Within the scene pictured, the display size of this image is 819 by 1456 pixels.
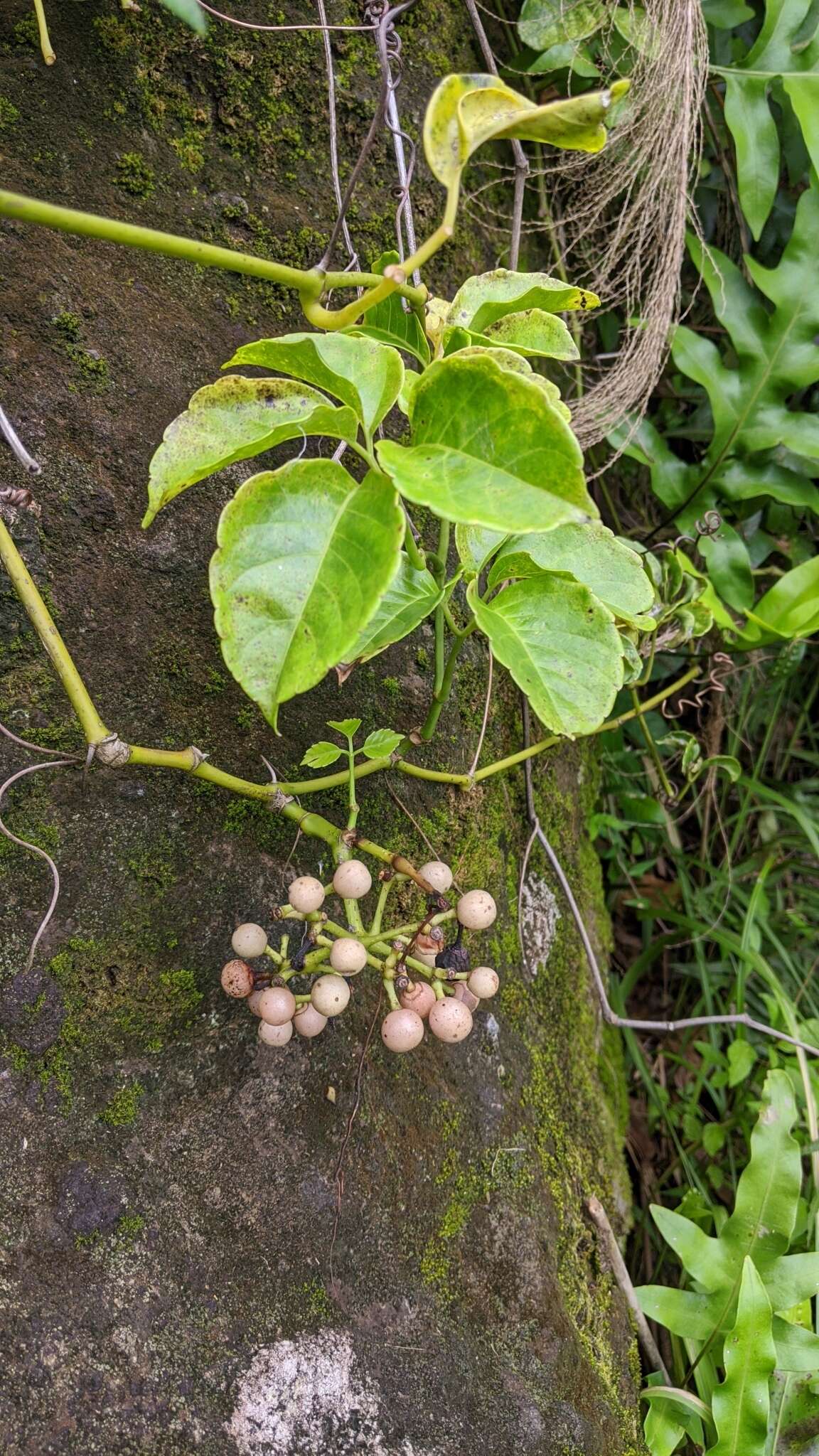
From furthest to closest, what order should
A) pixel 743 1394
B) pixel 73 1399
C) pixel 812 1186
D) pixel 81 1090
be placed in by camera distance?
pixel 812 1186, pixel 743 1394, pixel 81 1090, pixel 73 1399

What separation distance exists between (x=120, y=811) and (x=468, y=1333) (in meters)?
0.72

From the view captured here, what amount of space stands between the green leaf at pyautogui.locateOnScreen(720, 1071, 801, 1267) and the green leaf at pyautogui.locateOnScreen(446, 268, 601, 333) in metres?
1.21

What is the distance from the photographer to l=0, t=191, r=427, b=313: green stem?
2.21 feet

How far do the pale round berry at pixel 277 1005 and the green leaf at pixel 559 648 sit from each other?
0.36 meters

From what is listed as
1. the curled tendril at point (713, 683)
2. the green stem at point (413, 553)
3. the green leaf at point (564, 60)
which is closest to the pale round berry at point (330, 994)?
the green stem at point (413, 553)

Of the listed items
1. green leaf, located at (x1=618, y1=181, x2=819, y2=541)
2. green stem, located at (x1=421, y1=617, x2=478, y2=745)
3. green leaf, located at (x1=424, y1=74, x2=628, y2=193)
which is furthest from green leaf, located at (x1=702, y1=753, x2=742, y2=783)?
green leaf, located at (x1=424, y1=74, x2=628, y2=193)

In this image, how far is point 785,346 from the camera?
1852mm

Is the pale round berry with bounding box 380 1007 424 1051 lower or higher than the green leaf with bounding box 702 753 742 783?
higher

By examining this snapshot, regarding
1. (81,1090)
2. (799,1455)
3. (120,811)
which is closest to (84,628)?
(120,811)

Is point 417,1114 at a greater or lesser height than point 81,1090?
lesser

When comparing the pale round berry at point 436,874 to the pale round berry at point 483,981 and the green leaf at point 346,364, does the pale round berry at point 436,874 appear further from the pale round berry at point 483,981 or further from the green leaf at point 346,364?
the green leaf at point 346,364

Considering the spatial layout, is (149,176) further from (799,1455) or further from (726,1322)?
(799,1455)

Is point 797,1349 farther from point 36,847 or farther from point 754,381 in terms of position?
point 754,381

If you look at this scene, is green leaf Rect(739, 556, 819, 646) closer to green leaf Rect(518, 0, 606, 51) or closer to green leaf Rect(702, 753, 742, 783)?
green leaf Rect(702, 753, 742, 783)
